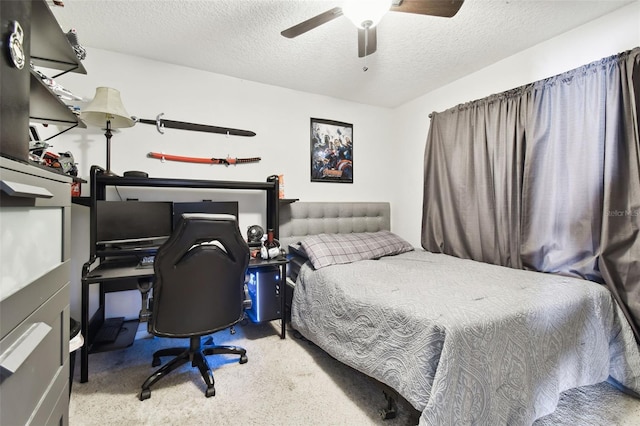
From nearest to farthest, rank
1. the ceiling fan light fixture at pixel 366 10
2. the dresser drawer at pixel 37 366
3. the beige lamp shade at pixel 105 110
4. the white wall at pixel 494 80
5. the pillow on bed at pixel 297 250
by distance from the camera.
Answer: the dresser drawer at pixel 37 366 → the ceiling fan light fixture at pixel 366 10 → the white wall at pixel 494 80 → the beige lamp shade at pixel 105 110 → the pillow on bed at pixel 297 250

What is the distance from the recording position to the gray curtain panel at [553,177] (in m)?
1.84

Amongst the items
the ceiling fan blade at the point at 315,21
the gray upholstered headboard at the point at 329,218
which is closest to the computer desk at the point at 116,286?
the gray upholstered headboard at the point at 329,218

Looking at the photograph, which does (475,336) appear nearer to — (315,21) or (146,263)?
(315,21)

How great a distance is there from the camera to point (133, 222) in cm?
226

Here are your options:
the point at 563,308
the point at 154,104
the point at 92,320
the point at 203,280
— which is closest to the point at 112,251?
the point at 92,320

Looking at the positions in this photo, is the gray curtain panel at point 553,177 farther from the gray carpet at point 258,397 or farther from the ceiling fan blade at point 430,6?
the ceiling fan blade at point 430,6

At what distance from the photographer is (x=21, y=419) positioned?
25.4 inches

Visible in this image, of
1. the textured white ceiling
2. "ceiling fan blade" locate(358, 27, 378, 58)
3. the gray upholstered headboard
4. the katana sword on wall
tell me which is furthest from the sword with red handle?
"ceiling fan blade" locate(358, 27, 378, 58)

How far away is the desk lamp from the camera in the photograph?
6.76 feet

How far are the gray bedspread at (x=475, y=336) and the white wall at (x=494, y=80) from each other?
4.95 ft

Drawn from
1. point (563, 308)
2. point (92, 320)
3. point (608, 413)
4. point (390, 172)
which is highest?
point (390, 172)

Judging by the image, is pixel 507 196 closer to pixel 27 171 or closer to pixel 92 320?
pixel 27 171

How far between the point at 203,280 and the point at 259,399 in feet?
2.64

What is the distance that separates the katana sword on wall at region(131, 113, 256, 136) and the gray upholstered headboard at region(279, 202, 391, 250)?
90 cm
